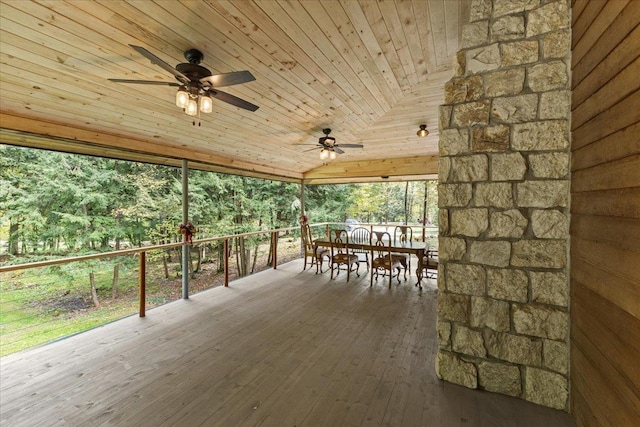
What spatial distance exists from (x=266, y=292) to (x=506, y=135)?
13.2 ft

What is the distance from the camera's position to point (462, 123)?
7.20 feet

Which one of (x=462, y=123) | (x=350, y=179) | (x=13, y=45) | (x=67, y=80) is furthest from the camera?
(x=350, y=179)

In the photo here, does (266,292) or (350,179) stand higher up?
(350,179)

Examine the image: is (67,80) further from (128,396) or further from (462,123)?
(462,123)

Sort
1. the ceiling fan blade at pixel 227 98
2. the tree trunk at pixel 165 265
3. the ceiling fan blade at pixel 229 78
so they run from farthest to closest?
the tree trunk at pixel 165 265 → the ceiling fan blade at pixel 227 98 → the ceiling fan blade at pixel 229 78

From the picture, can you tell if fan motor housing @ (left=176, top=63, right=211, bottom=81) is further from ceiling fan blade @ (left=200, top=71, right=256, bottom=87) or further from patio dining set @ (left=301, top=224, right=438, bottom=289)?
patio dining set @ (left=301, top=224, right=438, bottom=289)

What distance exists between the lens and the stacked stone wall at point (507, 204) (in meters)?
1.93

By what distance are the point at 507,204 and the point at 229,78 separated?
2.40 meters

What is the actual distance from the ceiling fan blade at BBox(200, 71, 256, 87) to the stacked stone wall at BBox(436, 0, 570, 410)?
65.1 inches

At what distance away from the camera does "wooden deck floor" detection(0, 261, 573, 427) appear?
1878 millimetres

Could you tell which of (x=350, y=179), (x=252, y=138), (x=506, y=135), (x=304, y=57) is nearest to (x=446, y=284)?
(x=506, y=135)

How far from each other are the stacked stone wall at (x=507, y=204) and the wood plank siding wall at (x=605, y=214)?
10 cm

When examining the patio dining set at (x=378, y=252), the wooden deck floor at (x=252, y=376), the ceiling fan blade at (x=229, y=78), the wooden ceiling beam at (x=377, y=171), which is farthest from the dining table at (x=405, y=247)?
the ceiling fan blade at (x=229, y=78)

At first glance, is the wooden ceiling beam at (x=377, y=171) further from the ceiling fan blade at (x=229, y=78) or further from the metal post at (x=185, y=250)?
the ceiling fan blade at (x=229, y=78)
